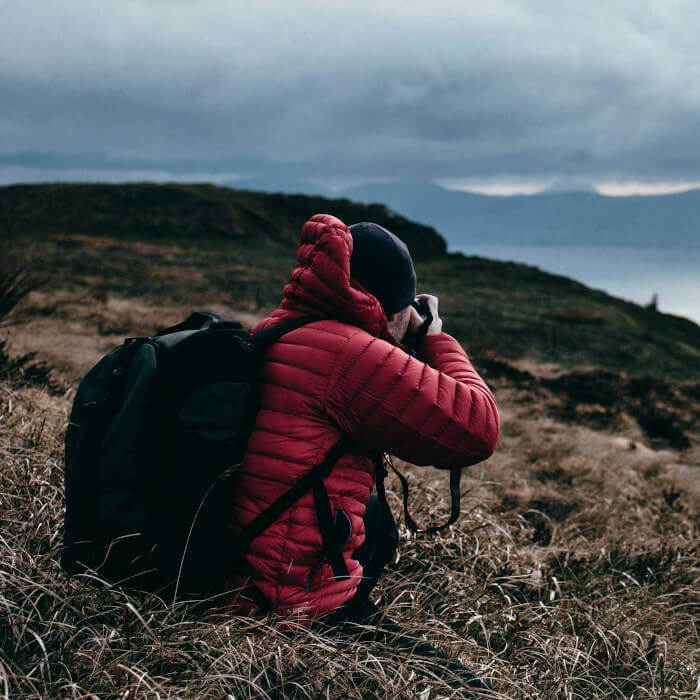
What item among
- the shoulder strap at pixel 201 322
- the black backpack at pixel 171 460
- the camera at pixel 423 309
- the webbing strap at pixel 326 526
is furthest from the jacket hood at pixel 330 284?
the webbing strap at pixel 326 526

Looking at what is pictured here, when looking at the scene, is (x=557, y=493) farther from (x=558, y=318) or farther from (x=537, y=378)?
(x=558, y=318)

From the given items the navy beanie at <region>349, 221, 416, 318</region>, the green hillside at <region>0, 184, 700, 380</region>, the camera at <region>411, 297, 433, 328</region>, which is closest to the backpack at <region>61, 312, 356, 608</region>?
the navy beanie at <region>349, 221, 416, 318</region>

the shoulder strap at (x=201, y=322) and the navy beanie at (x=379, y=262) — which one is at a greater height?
the navy beanie at (x=379, y=262)

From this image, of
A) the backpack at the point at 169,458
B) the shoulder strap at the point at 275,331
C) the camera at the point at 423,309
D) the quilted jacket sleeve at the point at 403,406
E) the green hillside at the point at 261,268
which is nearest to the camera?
the backpack at the point at 169,458

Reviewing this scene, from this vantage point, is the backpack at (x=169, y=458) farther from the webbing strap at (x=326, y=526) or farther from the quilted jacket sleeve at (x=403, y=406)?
the quilted jacket sleeve at (x=403, y=406)

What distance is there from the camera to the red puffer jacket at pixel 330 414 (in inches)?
75.9

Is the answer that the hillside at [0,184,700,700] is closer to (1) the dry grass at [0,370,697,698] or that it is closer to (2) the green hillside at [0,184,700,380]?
(1) the dry grass at [0,370,697,698]

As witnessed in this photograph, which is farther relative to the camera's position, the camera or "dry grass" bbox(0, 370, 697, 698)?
the camera

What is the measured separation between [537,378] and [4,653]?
12307 mm

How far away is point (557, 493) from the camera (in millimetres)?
6102

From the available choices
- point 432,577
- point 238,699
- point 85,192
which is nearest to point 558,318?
point 432,577

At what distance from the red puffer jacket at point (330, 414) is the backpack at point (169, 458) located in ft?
0.18

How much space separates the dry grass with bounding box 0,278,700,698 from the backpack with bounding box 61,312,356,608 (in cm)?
21

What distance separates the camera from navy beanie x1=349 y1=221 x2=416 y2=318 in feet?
6.97
